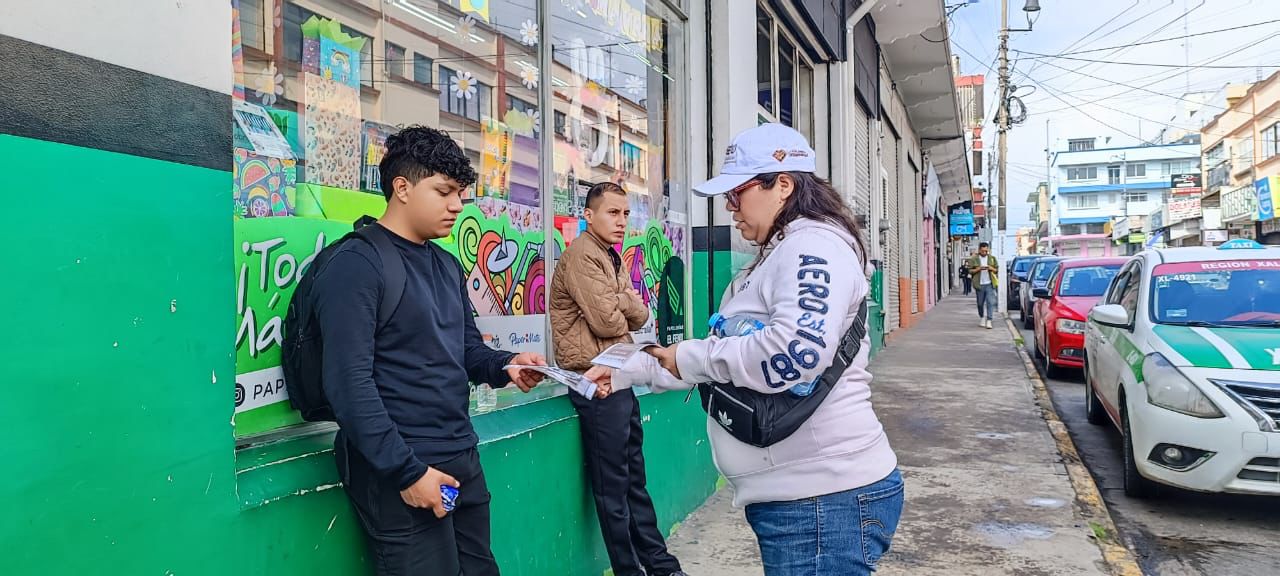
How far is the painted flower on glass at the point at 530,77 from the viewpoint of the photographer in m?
4.14

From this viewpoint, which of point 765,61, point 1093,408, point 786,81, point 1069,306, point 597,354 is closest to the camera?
point 597,354

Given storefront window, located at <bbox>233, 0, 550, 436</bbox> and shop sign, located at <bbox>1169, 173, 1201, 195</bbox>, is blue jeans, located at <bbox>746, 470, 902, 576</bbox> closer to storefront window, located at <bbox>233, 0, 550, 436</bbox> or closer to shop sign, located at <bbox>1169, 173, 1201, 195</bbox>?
storefront window, located at <bbox>233, 0, 550, 436</bbox>

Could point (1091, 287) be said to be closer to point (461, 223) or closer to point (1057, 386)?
point (1057, 386)

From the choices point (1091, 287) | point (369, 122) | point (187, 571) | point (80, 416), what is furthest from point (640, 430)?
point (1091, 287)

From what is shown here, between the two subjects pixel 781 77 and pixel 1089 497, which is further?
pixel 781 77

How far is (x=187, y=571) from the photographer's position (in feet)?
6.48

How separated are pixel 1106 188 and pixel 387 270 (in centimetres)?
8715

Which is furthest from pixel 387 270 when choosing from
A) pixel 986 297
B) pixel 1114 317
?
pixel 986 297

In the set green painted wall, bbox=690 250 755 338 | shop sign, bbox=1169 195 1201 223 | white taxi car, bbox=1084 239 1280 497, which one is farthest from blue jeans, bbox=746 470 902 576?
shop sign, bbox=1169 195 1201 223

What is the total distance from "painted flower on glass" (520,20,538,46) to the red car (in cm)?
790

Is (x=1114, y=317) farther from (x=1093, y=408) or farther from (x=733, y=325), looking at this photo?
(x=733, y=325)

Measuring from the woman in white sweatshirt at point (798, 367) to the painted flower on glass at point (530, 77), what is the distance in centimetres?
209

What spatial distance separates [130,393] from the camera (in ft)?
5.93

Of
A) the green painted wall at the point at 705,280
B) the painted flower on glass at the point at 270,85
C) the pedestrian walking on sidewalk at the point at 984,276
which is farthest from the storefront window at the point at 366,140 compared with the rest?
the pedestrian walking on sidewalk at the point at 984,276
